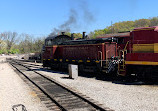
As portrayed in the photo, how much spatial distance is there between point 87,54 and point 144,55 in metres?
5.32

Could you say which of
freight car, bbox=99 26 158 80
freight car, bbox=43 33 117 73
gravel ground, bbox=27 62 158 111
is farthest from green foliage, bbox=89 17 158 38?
gravel ground, bbox=27 62 158 111

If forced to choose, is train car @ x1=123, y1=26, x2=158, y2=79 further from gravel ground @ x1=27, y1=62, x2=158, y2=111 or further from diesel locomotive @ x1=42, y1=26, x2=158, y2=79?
gravel ground @ x1=27, y1=62, x2=158, y2=111

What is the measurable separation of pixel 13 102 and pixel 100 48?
7.80 metres

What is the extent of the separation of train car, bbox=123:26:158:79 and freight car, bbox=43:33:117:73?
1586 mm

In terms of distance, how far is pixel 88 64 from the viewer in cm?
1346

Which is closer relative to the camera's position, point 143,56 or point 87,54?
point 143,56

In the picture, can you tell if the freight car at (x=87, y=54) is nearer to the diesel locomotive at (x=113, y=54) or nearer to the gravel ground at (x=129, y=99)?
the diesel locomotive at (x=113, y=54)

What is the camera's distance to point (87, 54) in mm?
14016

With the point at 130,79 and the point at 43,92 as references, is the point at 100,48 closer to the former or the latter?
the point at 130,79

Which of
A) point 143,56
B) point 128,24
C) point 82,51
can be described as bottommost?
point 143,56

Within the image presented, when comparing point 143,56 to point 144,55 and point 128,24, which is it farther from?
point 128,24

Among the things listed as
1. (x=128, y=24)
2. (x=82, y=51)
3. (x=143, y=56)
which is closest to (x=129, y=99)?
(x=143, y=56)

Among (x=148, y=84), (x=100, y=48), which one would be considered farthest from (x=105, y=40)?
(x=148, y=84)

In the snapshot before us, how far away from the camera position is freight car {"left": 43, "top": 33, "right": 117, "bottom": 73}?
1240 cm
